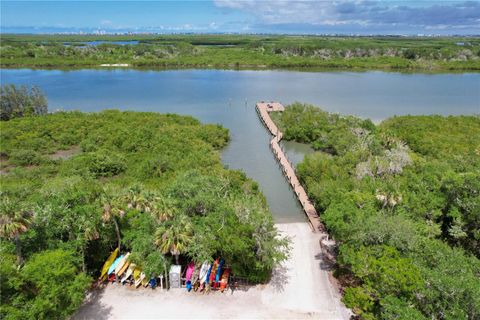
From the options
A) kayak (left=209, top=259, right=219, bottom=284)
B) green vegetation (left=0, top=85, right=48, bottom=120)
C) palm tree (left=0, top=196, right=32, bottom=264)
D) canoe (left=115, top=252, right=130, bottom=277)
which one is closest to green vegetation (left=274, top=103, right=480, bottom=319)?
kayak (left=209, top=259, right=219, bottom=284)

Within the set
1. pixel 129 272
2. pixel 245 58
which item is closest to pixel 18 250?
pixel 129 272

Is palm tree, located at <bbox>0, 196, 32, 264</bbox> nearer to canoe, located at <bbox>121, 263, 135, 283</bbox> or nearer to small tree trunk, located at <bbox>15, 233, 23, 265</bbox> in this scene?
small tree trunk, located at <bbox>15, 233, 23, 265</bbox>

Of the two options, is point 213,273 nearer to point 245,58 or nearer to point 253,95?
point 253,95

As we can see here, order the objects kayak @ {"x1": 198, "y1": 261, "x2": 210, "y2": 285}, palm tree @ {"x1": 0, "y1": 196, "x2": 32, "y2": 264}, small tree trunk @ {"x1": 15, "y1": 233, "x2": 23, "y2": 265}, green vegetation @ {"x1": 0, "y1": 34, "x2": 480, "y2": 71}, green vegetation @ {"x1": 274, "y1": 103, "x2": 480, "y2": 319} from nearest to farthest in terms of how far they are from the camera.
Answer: palm tree @ {"x1": 0, "y1": 196, "x2": 32, "y2": 264} < green vegetation @ {"x1": 274, "y1": 103, "x2": 480, "y2": 319} < small tree trunk @ {"x1": 15, "y1": 233, "x2": 23, "y2": 265} < kayak @ {"x1": 198, "y1": 261, "x2": 210, "y2": 285} < green vegetation @ {"x1": 0, "y1": 34, "x2": 480, "y2": 71}

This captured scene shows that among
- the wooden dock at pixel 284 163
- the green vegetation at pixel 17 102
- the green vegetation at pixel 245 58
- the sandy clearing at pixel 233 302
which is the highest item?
the green vegetation at pixel 245 58

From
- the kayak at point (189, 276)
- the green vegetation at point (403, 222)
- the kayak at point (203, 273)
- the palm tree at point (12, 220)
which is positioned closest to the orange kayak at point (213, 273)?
the kayak at point (203, 273)

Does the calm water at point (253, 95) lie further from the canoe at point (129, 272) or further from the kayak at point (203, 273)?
the canoe at point (129, 272)
